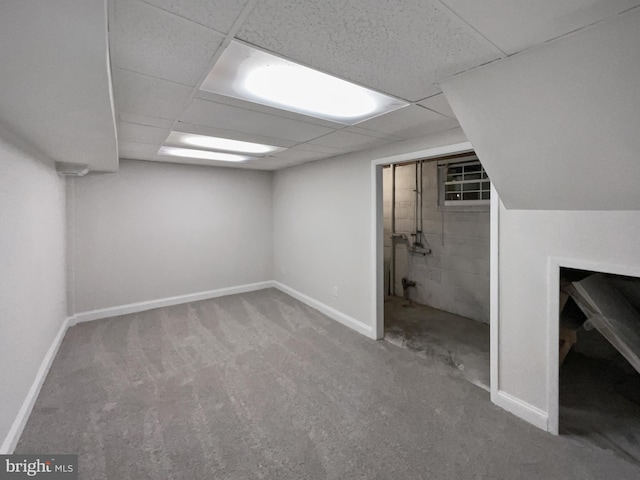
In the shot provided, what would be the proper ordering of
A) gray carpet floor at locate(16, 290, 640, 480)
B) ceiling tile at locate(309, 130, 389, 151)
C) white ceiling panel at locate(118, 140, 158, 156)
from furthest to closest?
white ceiling panel at locate(118, 140, 158, 156), ceiling tile at locate(309, 130, 389, 151), gray carpet floor at locate(16, 290, 640, 480)

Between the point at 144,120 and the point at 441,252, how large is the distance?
3.98 metres

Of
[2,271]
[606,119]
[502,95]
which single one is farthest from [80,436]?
[606,119]

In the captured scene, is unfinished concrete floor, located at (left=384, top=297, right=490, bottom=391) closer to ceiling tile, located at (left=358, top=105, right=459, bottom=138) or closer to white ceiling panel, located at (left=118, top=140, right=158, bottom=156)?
ceiling tile, located at (left=358, top=105, right=459, bottom=138)

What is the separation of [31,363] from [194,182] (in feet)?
10.00

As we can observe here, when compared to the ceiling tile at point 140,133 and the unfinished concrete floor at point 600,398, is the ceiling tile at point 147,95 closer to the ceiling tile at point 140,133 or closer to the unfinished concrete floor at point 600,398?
the ceiling tile at point 140,133

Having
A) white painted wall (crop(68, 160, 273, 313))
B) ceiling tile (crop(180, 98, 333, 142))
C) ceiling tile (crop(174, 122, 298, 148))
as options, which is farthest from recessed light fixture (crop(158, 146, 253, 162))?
ceiling tile (crop(180, 98, 333, 142))

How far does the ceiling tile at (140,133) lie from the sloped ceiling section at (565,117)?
2338mm

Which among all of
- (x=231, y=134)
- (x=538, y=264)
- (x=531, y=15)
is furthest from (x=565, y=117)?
(x=231, y=134)

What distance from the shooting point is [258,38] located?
119cm

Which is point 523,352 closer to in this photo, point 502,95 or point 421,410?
point 421,410

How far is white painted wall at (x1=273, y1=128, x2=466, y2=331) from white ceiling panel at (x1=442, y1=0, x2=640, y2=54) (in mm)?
1325

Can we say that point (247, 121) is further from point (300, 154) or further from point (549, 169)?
point (549, 169)

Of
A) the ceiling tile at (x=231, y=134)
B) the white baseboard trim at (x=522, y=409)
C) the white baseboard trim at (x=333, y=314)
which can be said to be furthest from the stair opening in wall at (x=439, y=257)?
the ceiling tile at (x=231, y=134)

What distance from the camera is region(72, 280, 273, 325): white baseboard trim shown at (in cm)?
388
